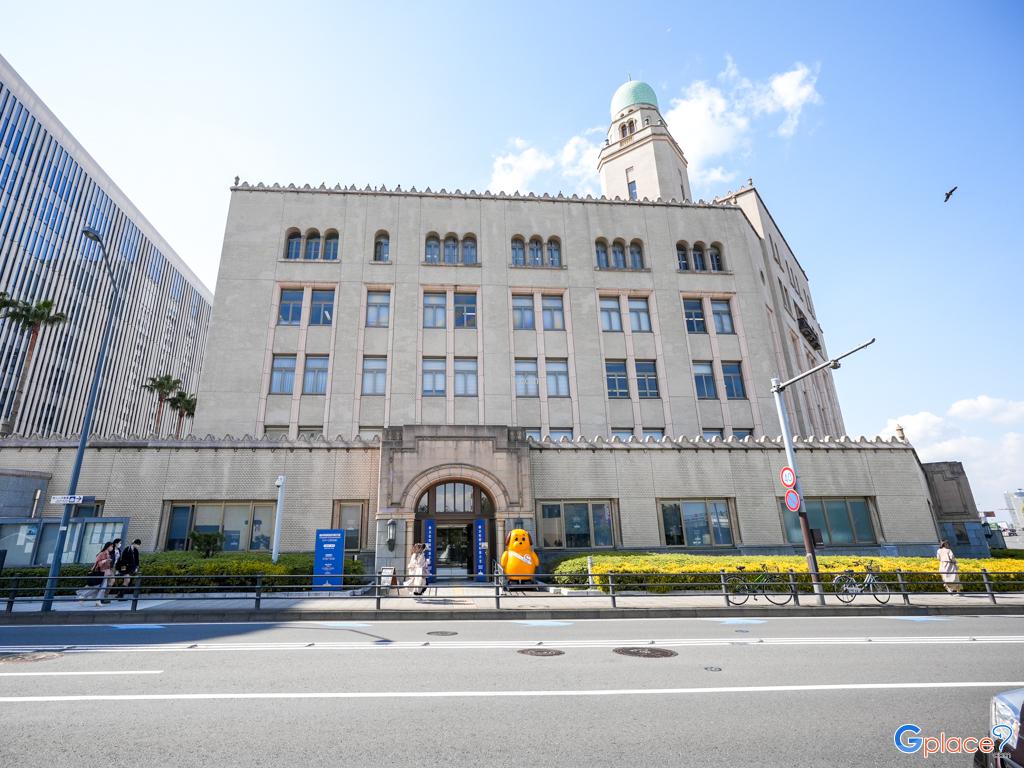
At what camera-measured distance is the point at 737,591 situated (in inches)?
621

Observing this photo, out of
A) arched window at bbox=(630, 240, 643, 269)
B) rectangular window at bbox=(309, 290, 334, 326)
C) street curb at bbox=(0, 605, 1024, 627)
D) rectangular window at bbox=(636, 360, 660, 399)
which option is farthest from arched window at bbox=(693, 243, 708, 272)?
street curb at bbox=(0, 605, 1024, 627)

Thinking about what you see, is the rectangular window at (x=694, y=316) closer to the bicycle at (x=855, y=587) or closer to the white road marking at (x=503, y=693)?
the bicycle at (x=855, y=587)

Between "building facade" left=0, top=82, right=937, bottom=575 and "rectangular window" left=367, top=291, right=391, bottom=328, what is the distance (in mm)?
138

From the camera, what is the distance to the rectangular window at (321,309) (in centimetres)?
3181

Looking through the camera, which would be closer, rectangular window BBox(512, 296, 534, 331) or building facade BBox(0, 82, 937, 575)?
building facade BBox(0, 82, 937, 575)

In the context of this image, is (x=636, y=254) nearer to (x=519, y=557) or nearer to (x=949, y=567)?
(x=519, y=557)

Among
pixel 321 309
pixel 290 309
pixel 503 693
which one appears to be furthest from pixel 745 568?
pixel 290 309

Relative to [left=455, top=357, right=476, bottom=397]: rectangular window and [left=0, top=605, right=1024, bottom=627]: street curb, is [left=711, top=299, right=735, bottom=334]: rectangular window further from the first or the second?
[left=0, top=605, right=1024, bottom=627]: street curb

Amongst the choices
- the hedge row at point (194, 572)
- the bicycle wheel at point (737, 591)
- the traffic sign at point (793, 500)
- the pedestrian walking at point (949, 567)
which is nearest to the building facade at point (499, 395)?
the hedge row at point (194, 572)

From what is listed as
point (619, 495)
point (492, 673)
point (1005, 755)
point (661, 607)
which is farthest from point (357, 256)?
point (1005, 755)

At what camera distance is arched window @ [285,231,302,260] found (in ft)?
109

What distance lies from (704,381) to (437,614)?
79.9 feet

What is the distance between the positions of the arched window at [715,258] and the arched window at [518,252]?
43.0 ft

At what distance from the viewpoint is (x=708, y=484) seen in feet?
81.0
